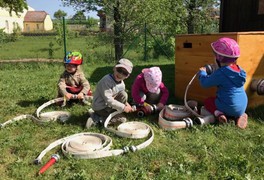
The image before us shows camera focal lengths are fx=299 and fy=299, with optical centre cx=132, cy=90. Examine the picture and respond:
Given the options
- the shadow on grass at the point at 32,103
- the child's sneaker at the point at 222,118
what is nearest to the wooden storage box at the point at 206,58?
the child's sneaker at the point at 222,118

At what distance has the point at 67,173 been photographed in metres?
3.32

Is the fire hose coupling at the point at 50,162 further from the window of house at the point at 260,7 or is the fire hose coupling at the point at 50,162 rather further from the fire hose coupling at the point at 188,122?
the window of house at the point at 260,7

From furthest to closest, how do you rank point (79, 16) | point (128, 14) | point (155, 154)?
point (79, 16)
point (128, 14)
point (155, 154)

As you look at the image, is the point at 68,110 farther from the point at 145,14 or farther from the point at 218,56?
the point at 145,14

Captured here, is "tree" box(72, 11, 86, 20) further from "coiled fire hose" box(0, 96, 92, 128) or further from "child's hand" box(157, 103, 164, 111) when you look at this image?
"child's hand" box(157, 103, 164, 111)

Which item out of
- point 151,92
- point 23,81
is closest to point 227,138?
point 151,92

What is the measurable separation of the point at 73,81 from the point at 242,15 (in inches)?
239

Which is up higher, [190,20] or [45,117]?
[190,20]

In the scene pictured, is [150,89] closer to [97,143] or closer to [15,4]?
[97,143]

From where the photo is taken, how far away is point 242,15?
9.33 m

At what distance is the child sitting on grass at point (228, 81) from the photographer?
14.6ft

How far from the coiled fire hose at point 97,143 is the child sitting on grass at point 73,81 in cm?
155

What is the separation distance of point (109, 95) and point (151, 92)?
1.24m

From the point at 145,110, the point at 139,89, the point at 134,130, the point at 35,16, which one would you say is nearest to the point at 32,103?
the point at 139,89
